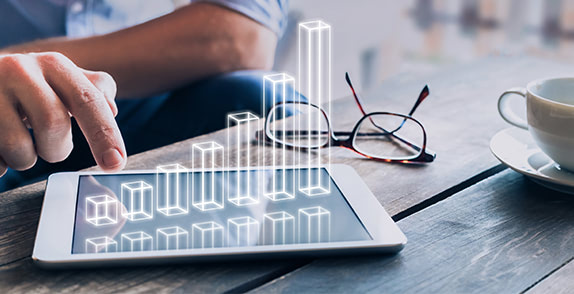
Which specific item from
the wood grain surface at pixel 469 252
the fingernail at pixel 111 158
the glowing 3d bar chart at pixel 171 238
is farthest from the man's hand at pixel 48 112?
the wood grain surface at pixel 469 252

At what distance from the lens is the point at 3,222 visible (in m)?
0.49

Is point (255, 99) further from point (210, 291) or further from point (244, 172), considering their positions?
point (210, 291)

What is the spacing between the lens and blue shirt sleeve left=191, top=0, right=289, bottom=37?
101 cm

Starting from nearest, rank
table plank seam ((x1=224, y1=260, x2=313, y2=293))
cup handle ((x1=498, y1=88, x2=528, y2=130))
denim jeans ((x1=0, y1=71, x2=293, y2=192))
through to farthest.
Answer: table plank seam ((x1=224, y1=260, x2=313, y2=293)) < cup handle ((x1=498, y1=88, x2=528, y2=130)) < denim jeans ((x1=0, y1=71, x2=293, y2=192))

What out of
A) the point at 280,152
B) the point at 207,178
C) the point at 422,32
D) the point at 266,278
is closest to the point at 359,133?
the point at 280,152

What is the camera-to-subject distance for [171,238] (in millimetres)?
436

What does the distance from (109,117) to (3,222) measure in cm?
13

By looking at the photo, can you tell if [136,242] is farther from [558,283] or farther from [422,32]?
[422,32]

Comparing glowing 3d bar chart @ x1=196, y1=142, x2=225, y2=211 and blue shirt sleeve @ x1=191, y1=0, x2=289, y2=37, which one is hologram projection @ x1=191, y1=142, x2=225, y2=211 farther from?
blue shirt sleeve @ x1=191, y1=0, x2=289, y2=37

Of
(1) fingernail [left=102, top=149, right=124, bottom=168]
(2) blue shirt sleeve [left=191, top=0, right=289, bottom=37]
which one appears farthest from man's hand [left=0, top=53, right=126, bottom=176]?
(2) blue shirt sleeve [left=191, top=0, right=289, bottom=37]

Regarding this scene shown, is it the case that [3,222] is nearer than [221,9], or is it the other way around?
[3,222]

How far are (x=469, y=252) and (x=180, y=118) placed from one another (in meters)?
0.60

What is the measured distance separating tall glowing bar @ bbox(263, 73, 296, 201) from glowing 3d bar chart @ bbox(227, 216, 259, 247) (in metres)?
0.05

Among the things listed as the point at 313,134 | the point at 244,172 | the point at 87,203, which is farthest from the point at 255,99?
the point at 87,203
